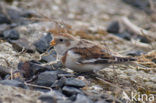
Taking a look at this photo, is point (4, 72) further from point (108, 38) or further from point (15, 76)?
point (108, 38)

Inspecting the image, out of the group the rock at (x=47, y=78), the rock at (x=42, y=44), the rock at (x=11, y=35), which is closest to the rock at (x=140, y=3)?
the rock at (x=42, y=44)

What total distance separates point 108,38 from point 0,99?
13.2ft

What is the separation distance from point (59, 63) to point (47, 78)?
0.70 m

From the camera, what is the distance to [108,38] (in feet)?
20.9

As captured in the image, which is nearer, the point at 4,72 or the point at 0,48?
the point at 4,72

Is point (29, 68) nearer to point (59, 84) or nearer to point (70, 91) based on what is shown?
point (59, 84)

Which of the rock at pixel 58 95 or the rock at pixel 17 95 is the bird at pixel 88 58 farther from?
the rock at pixel 17 95

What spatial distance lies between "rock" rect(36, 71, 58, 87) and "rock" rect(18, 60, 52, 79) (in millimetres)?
204

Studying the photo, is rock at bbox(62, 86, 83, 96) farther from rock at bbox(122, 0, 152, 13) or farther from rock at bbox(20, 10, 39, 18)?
rock at bbox(122, 0, 152, 13)

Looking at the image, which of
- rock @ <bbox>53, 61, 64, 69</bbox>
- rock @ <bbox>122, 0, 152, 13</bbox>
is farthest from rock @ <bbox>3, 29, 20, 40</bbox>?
rock @ <bbox>122, 0, 152, 13</bbox>

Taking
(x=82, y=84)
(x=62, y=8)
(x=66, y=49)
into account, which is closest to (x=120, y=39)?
(x=62, y=8)

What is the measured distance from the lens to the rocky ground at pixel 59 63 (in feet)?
10.2

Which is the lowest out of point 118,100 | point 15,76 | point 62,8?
point 118,100

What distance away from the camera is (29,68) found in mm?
3635
